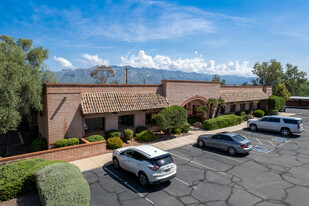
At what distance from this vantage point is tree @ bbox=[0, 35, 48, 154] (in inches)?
436

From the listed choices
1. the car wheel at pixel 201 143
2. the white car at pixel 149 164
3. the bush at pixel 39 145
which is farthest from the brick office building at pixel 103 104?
the white car at pixel 149 164

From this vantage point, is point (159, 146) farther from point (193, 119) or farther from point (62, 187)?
point (193, 119)

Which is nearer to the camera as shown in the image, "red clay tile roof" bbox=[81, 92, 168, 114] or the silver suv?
"red clay tile roof" bbox=[81, 92, 168, 114]

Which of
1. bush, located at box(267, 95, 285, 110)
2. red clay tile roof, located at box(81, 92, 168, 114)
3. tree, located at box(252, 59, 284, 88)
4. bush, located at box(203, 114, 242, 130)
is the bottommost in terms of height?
bush, located at box(203, 114, 242, 130)

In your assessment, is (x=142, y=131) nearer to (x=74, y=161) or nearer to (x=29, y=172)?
(x=74, y=161)

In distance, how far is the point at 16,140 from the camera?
1947cm

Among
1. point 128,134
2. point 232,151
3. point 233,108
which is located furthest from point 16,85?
point 233,108

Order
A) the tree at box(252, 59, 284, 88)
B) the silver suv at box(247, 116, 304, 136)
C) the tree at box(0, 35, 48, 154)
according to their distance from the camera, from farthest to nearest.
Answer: the tree at box(252, 59, 284, 88) → the silver suv at box(247, 116, 304, 136) → the tree at box(0, 35, 48, 154)

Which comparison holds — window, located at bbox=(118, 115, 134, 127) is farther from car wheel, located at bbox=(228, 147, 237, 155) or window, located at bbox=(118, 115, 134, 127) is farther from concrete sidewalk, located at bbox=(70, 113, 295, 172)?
car wheel, located at bbox=(228, 147, 237, 155)

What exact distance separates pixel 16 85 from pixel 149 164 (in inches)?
374

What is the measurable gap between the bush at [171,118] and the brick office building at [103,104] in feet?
4.19

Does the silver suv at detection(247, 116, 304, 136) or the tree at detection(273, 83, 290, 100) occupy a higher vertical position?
the tree at detection(273, 83, 290, 100)

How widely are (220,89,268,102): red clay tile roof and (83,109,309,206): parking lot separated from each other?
14511 millimetres

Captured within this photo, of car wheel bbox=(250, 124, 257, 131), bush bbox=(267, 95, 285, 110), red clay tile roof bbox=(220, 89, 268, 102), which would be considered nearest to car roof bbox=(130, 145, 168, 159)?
car wheel bbox=(250, 124, 257, 131)
